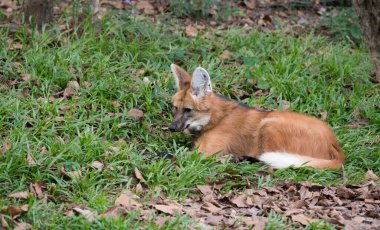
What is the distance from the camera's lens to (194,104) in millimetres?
5445

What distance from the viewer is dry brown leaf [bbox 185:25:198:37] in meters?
7.36

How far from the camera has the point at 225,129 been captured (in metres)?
5.45

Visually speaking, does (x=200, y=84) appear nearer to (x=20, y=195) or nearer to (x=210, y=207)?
(x=210, y=207)

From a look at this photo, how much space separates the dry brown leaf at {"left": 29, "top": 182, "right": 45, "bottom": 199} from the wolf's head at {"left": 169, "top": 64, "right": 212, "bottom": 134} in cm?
154

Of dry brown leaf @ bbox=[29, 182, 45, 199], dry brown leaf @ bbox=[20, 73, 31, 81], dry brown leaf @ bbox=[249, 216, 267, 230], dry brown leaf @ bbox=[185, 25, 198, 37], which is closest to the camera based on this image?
dry brown leaf @ bbox=[249, 216, 267, 230]

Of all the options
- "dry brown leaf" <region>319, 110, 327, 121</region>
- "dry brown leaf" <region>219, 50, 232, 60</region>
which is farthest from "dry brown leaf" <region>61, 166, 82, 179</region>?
"dry brown leaf" <region>219, 50, 232, 60</region>

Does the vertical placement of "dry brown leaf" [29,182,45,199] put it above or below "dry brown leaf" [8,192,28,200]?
below

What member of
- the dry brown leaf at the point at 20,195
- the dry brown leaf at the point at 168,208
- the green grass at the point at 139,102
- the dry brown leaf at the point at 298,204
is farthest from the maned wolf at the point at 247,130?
the dry brown leaf at the point at 20,195

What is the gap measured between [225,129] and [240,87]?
1.23m

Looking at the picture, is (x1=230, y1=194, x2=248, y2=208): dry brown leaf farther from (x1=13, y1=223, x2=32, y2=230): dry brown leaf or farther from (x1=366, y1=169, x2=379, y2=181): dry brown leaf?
(x1=13, y1=223, x2=32, y2=230): dry brown leaf

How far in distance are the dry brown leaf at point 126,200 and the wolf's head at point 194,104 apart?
4.22 feet

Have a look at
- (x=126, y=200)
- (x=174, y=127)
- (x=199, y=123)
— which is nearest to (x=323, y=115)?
(x=199, y=123)

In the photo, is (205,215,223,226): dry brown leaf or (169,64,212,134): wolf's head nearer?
(205,215,223,226): dry brown leaf

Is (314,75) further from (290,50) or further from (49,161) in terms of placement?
(49,161)
